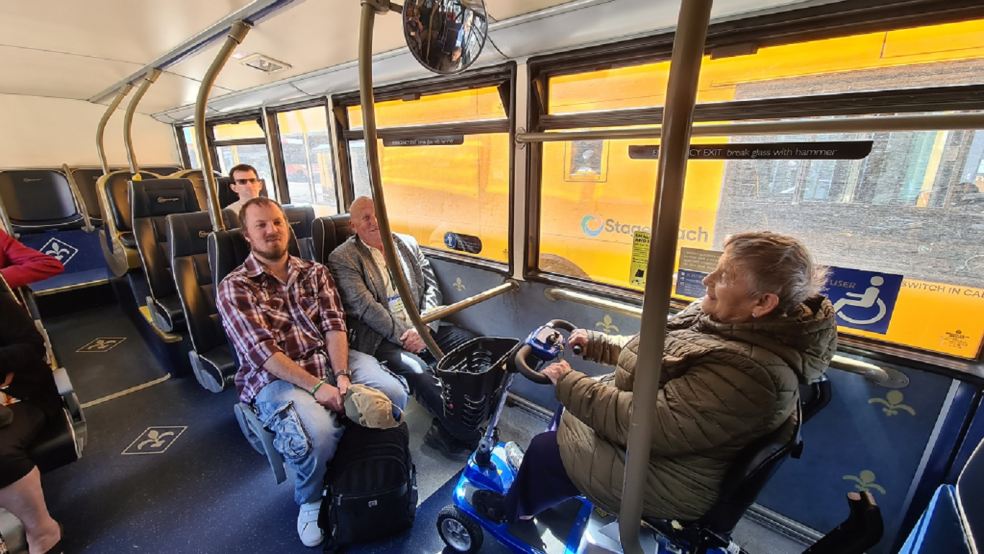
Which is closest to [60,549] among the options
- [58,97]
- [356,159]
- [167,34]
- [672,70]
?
[167,34]

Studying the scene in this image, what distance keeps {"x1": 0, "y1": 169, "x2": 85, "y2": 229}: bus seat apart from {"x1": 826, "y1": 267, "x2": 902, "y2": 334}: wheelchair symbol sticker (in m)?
7.19

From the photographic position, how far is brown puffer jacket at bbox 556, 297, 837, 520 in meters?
0.98

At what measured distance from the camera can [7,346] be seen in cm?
173

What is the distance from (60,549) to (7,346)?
0.94 meters

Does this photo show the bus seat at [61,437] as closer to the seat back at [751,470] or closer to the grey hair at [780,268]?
the seat back at [751,470]

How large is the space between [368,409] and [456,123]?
1953 millimetres

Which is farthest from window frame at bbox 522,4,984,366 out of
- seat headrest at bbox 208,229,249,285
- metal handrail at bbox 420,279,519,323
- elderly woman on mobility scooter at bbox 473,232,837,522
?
seat headrest at bbox 208,229,249,285

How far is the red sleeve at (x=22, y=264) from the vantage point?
89.0 inches

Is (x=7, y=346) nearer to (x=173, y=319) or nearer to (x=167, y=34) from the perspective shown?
(x=173, y=319)

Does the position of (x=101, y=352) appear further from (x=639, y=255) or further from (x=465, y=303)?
(x=639, y=255)

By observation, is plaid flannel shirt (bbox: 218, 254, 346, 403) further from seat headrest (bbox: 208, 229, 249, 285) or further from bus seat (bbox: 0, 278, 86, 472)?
bus seat (bbox: 0, 278, 86, 472)

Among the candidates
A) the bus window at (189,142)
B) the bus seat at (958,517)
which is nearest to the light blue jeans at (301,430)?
the bus seat at (958,517)

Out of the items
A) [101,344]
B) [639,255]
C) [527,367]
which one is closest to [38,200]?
[101,344]

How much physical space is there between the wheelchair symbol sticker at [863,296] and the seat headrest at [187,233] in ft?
11.5
